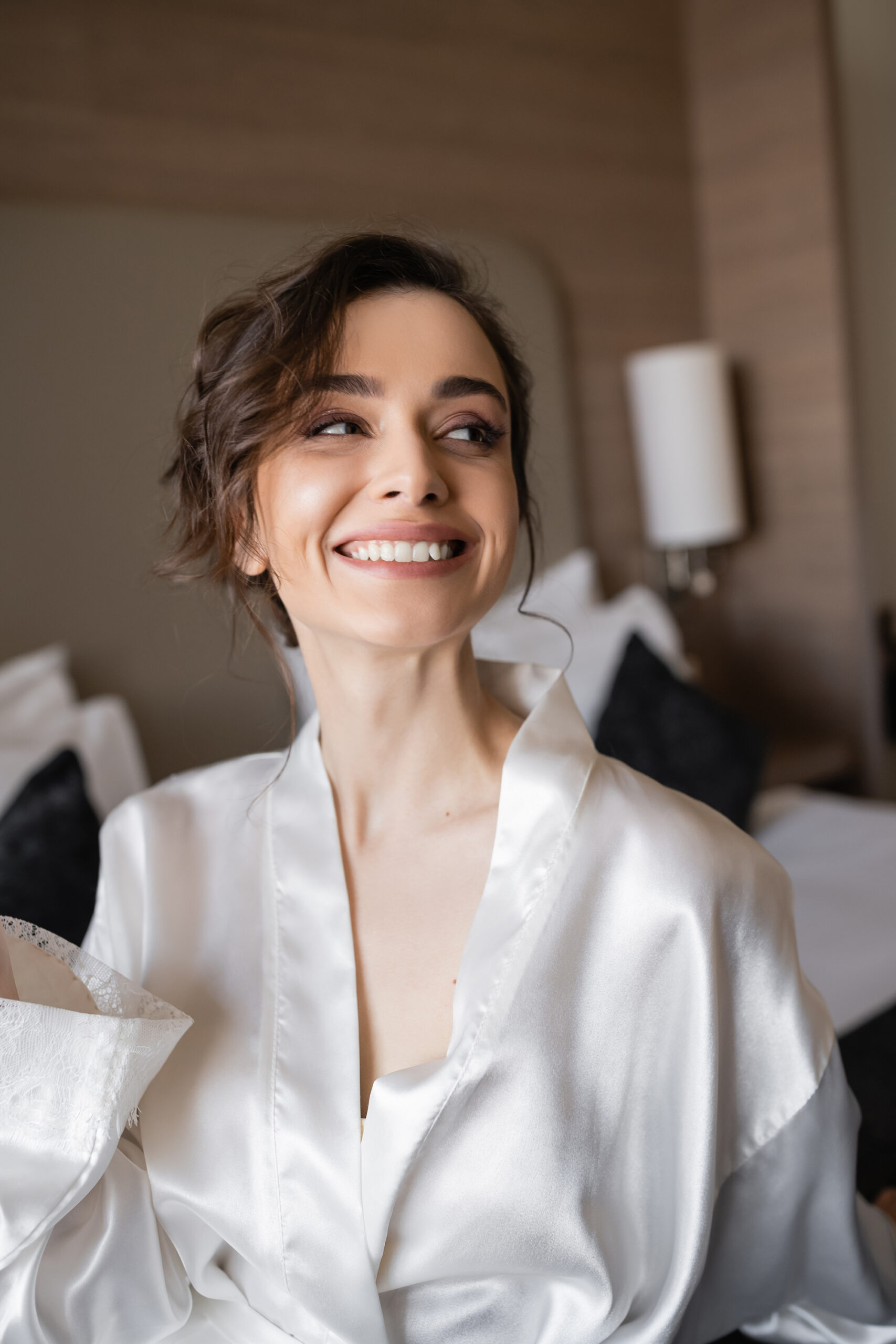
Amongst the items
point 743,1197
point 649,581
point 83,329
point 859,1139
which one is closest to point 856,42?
point 649,581

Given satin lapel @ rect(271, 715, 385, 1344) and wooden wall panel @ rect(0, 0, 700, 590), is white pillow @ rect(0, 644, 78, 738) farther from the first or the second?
satin lapel @ rect(271, 715, 385, 1344)

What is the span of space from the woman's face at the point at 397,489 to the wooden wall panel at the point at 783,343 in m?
2.77

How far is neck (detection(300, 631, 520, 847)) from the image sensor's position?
38.3 inches

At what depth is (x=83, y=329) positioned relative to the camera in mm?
2406

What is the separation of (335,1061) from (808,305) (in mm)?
3137

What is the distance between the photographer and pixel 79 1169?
807 mm

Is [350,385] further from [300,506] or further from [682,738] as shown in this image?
[682,738]

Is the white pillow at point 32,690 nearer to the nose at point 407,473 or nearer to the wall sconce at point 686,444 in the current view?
the nose at point 407,473

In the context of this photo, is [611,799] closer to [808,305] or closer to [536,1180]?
[536,1180]

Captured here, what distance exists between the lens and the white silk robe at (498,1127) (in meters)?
0.84

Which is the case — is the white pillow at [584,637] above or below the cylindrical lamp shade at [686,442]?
below

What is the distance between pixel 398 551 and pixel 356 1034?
40 centimetres

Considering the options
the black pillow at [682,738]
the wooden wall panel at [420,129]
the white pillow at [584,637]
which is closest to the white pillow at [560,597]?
the white pillow at [584,637]

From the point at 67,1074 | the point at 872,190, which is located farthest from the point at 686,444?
the point at 67,1074
